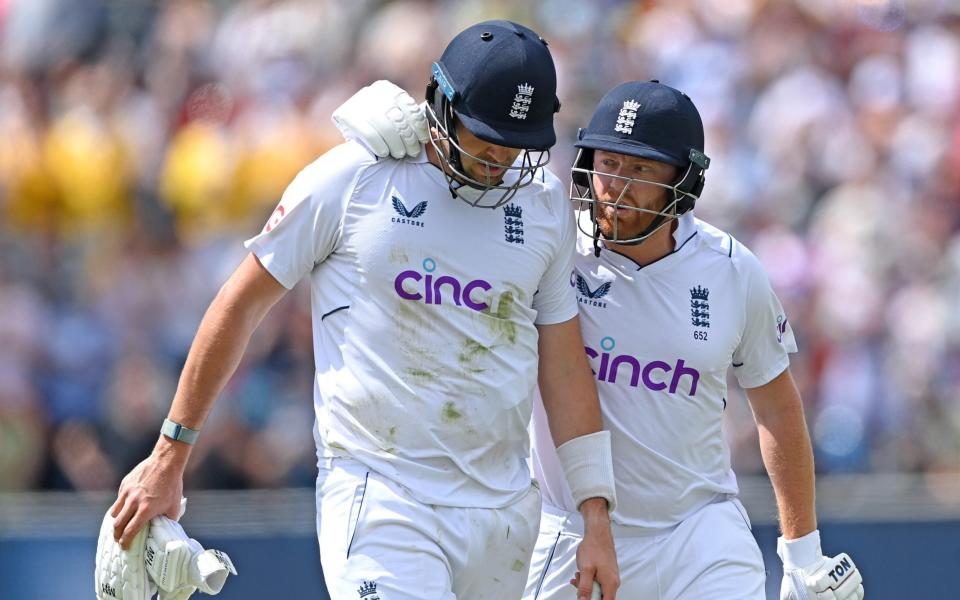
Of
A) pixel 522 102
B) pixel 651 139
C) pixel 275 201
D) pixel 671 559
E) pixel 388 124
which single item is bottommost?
pixel 275 201

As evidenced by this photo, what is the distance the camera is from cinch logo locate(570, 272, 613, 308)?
515 cm

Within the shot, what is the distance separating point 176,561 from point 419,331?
0.96m

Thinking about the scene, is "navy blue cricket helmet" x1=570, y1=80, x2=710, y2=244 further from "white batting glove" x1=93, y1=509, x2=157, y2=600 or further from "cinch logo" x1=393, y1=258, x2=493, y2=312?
"white batting glove" x1=93, y1=509, x2=157, y2=600

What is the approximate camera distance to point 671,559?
16.9ft

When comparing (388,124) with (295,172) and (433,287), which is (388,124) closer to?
(433,287)

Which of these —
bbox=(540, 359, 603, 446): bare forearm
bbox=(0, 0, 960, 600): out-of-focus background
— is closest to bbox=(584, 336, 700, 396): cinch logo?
bbox=(540, 359, 603, 446): bare forearm

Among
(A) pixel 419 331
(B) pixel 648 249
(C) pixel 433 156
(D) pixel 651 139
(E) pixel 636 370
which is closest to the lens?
(A) pixel 419 331

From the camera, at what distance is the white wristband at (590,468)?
15.8ft

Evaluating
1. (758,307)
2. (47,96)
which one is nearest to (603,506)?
(758,307)

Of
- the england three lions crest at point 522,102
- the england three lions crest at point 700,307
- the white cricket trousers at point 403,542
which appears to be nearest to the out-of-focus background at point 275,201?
the england three lions crest at point 700,307

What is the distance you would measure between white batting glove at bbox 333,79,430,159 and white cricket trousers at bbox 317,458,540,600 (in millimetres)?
908

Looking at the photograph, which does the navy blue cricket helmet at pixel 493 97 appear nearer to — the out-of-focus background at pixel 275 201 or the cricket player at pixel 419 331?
the cricket player at pixel 419 331

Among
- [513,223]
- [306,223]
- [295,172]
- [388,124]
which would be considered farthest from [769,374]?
[295,172]

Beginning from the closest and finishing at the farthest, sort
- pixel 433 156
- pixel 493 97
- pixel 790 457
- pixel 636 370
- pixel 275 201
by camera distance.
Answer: pixel 493 97 → pixel 433 156 → pixel 636 370 → pixel 790 457 → pixel 275 201
